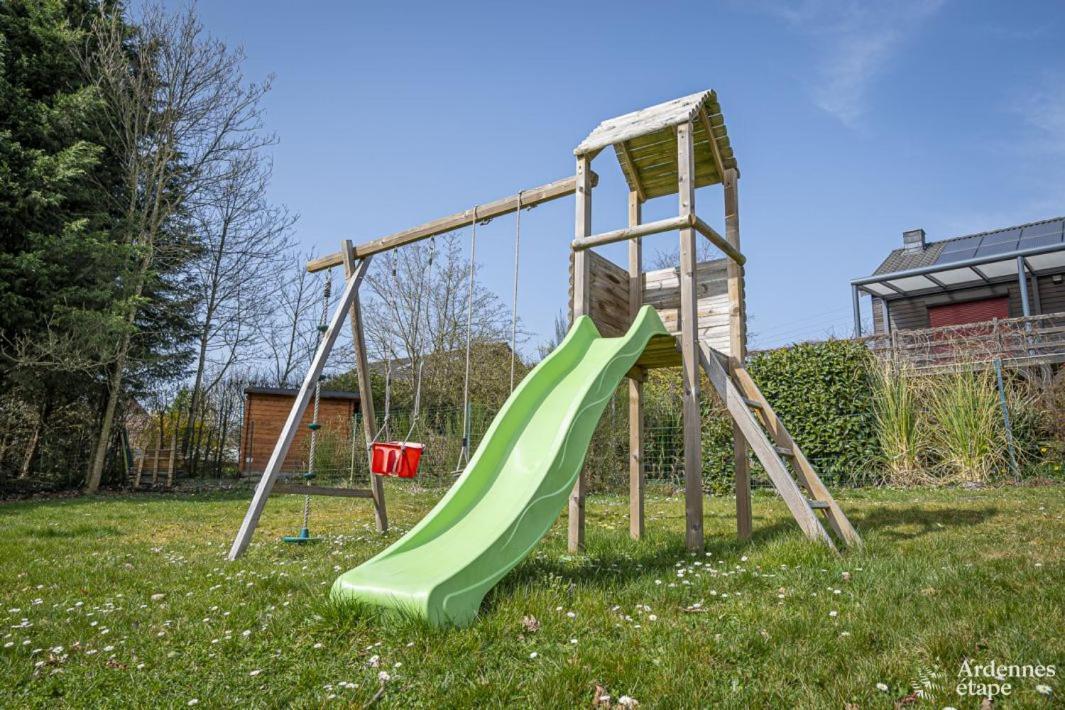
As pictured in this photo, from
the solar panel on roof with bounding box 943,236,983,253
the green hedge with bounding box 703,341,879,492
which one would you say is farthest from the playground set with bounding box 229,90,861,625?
the solar panel on roof with bounding box 943,236,983,253

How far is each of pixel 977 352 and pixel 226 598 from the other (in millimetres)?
13135

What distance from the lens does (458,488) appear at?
4.08 meters

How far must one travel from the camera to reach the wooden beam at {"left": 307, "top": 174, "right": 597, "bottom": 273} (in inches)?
233

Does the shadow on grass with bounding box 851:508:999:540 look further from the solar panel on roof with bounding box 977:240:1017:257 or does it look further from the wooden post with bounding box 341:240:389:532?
the solar panel on roof with bounding box 977:240:1017:257

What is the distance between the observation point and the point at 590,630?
299cm

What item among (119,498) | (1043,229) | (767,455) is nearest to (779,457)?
(767,455)

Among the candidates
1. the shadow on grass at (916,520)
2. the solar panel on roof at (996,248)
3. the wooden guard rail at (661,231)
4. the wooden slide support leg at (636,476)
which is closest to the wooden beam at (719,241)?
the wooden guard rail at (661,231)

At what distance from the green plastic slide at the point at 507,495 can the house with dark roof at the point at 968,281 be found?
42.8 ft

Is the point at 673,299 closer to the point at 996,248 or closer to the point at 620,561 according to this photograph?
the point at 620,561

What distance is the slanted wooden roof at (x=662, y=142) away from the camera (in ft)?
18.6

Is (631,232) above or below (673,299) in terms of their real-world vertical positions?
above

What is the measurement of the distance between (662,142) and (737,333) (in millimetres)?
1996

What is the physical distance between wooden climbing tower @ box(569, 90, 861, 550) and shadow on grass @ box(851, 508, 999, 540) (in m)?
0.70

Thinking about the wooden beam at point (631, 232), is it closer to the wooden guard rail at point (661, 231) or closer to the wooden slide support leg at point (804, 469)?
the wooden guard rail at point (661, 231)
